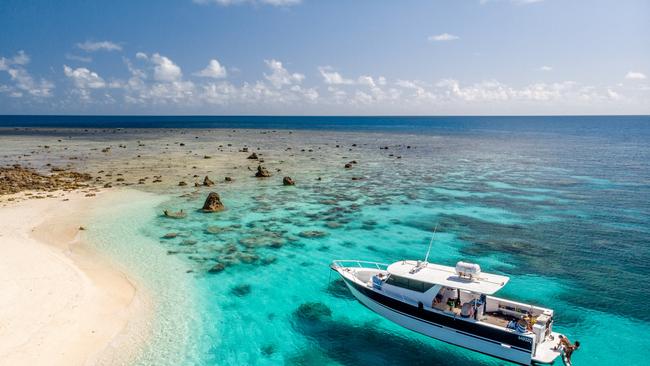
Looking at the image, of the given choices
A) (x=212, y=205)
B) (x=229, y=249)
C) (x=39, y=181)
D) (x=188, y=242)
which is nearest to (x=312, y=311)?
(x=229, y=249)

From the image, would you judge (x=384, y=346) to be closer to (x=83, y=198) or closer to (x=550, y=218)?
(x=550, y=218)

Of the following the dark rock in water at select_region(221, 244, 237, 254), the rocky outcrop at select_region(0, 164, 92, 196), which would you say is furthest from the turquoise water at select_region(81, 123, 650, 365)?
the rocky outcrop at select_region(0, 164, 92, 196)

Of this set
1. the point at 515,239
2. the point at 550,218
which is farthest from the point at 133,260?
the point at 550,218

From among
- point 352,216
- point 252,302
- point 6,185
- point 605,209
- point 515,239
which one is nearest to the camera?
point 252,302

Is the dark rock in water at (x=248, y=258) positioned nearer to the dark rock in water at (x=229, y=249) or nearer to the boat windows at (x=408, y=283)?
the dark rock in water at (x=229, y=249)

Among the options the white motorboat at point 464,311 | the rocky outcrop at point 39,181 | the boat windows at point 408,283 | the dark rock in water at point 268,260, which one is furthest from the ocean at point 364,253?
the rocky outcrop at point 39,181

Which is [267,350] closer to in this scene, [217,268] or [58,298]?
[217,268]

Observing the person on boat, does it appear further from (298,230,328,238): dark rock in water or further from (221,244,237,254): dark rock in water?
(221,244,237,254): dark rock in water
